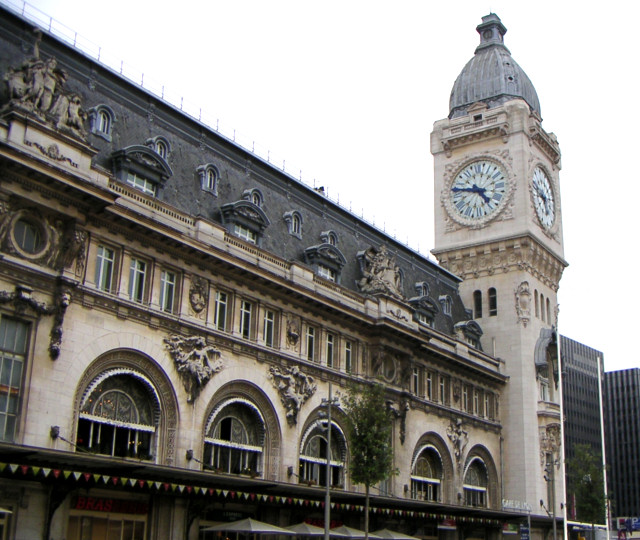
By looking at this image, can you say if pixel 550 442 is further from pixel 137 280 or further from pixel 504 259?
pixel 137 280

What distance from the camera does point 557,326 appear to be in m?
76.8

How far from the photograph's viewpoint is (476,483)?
6519cm

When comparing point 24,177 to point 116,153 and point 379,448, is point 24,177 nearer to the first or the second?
point 116,153

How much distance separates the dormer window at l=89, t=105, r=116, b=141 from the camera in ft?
134

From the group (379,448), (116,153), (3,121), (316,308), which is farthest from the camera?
(316,308)

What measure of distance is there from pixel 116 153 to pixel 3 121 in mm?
7525

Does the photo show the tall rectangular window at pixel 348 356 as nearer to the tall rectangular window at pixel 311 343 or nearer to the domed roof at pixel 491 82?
the tall rectangular window at pixel 311 343

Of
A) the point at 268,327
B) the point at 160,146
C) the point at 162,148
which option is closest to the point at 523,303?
the point at 268,327

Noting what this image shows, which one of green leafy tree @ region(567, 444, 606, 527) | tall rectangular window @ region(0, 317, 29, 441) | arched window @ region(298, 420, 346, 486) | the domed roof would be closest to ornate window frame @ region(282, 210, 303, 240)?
arched window @ region(298, 420, 346, 486)

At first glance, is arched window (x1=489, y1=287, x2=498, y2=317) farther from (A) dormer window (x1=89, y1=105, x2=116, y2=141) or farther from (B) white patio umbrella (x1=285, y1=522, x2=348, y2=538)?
(A) dormer window (x1=89, y1=105, x2=116, y2=141)

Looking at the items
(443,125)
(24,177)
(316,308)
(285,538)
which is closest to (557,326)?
(443,125)

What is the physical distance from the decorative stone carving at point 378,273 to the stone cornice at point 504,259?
17429 millimetres

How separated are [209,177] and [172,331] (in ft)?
33.6

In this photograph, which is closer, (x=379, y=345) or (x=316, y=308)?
(x=316, y=308)
